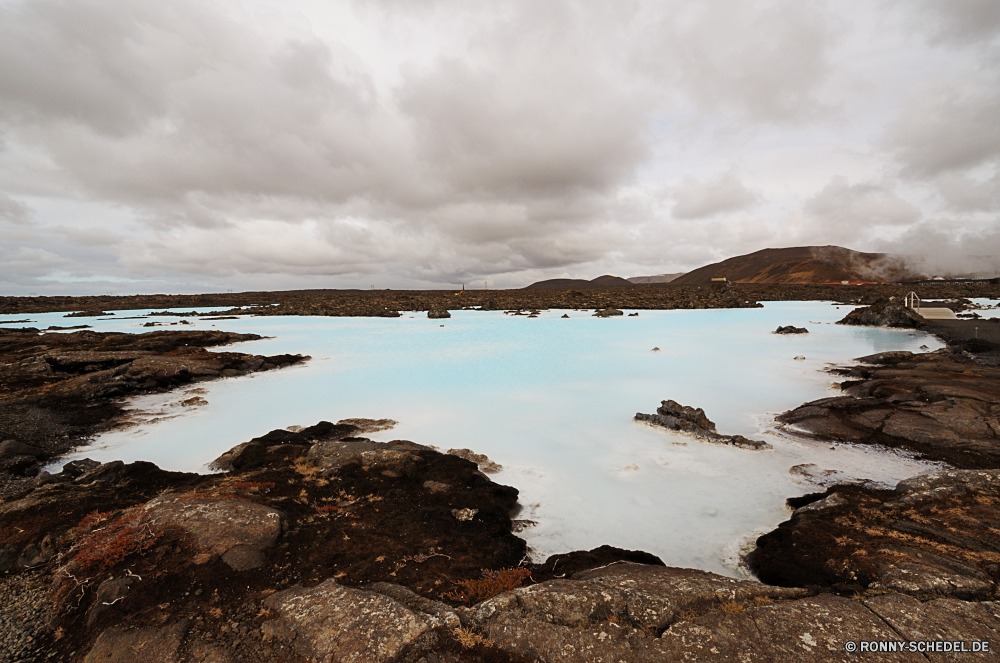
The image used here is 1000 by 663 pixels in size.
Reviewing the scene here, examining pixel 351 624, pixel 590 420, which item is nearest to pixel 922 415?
pixel 590 420

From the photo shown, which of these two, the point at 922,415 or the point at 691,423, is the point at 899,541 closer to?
the point at 691,423

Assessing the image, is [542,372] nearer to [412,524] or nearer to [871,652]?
[412,524]

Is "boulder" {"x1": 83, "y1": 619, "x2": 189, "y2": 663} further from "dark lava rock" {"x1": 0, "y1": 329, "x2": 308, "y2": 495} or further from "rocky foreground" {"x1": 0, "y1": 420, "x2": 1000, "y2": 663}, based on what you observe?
"dark lava rock" {"x1": 0, "y1": 329, "x2": 308, "y2": 495}

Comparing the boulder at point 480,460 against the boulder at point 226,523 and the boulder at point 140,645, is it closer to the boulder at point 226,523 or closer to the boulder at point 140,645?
the boulder at point 226,523

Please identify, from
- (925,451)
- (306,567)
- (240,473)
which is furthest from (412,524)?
(925,451)

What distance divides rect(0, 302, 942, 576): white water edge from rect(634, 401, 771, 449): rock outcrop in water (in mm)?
359

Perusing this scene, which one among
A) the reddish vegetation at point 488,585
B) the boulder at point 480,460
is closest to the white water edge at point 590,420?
the boulder at point 480,460

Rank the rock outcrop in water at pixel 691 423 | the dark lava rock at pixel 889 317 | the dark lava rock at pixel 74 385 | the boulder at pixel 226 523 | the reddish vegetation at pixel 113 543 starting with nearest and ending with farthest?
1. the reddish vegetation at pixel 113 543
2. the boulder at pixel 226 523
3. the rock outcrop in water at pixel 691 423
4. the dark lava rock at pixel 74 385
5. the dark lava rock at pixel 889 317

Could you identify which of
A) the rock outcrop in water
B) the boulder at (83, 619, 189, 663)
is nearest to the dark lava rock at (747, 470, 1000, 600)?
the rock outcrop in water

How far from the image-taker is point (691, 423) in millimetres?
11461

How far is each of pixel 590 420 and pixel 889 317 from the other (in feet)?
121

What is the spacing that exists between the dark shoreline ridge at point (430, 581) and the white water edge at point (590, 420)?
1.11 meters

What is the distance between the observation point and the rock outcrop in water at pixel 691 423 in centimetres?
1032

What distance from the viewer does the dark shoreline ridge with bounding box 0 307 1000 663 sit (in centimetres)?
372
